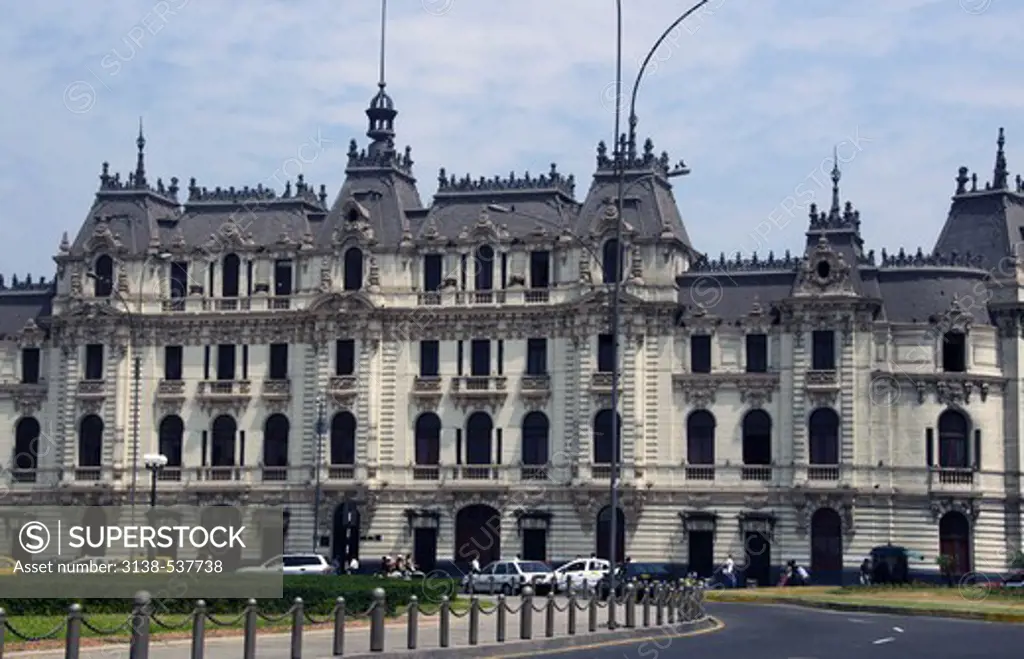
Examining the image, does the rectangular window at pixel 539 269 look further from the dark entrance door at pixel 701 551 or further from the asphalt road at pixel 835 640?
the asphalt road at pixel 835 640

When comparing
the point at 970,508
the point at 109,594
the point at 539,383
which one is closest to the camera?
the point at 109,594

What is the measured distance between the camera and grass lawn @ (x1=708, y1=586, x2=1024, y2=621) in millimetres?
59375

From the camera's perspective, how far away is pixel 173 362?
94.6 metres

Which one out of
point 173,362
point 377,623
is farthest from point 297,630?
point 173,362

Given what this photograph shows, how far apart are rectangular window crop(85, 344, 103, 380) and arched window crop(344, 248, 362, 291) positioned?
43.9 feet

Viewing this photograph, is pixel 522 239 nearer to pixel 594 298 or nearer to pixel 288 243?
pixel 594 298

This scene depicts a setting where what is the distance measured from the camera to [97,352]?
311ft

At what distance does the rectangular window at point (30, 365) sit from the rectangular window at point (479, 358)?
76.5 feet

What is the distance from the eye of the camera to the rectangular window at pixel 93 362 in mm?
94688

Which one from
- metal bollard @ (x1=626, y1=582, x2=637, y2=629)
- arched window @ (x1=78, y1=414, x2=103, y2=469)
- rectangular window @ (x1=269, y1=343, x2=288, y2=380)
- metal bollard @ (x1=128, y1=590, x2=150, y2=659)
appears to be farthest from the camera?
arched window @ (x1=78, y1=414, x2=103, y2=469)

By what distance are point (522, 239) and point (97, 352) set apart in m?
22.8

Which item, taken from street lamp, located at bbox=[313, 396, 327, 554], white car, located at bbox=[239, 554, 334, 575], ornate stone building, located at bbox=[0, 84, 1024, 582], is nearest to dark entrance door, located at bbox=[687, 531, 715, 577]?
ornate stone building, located at bbox=[0, 84, 1024, 582]

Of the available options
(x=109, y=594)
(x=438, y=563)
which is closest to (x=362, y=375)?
(x=438, y=563)

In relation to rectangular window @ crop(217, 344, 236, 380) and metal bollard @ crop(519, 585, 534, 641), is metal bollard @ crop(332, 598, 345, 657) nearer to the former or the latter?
metal bollard @ crop(519, 585, 534, 641)
